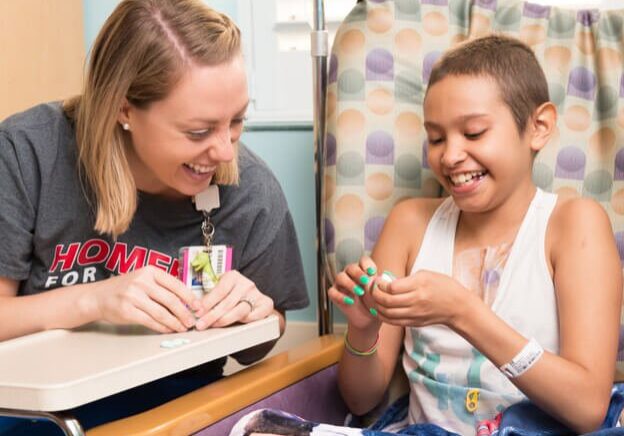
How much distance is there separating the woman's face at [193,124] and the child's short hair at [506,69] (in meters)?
0.29

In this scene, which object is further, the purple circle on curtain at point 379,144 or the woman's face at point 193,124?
the purple circle on curtain at point 379,144

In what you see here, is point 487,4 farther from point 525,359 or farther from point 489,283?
point 525,359

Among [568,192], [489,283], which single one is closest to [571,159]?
[568,192]

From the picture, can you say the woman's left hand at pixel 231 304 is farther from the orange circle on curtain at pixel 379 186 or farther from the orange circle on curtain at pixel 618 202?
the orange circle on curtain at pixel 618 202

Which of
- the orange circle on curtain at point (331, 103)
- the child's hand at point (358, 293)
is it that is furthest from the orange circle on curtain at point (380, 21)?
the child's hand at point (358, 293)

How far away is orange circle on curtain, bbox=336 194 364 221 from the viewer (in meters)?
1.30

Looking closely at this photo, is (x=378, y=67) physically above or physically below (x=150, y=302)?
above

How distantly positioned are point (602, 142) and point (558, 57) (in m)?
0.15

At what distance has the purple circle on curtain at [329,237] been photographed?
1.31m

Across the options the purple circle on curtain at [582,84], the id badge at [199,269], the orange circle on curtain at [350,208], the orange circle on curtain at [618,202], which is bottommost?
the id badge at [199,269]

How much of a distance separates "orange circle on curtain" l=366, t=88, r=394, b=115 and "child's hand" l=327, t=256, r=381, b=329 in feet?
1.18

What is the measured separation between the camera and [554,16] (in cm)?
132

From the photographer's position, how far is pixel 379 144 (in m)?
1.31

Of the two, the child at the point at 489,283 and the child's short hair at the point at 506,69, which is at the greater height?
the child's short hair at the point at 506,69
